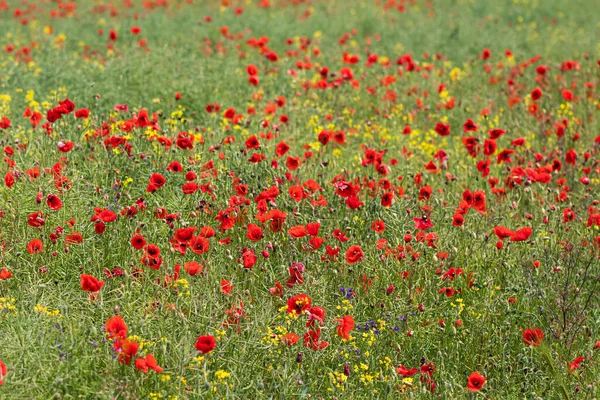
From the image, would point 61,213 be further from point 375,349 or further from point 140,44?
point 140,44

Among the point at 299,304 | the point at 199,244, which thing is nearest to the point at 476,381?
the point at 299,304

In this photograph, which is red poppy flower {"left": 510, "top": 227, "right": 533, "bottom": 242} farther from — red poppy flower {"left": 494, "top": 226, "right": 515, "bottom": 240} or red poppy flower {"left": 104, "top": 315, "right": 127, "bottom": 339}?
red poppy flower {"left": 104, "top": 315, "right": 127, "bottom": 339}

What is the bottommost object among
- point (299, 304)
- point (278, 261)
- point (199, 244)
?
point (278, 261)

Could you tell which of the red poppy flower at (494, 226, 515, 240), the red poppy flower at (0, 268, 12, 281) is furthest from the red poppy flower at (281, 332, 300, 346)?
the red poppy flower at (0, 268, 12, 281)

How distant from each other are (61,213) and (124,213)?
0.36 metres

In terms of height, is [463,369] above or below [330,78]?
below

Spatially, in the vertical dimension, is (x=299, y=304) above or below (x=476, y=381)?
above

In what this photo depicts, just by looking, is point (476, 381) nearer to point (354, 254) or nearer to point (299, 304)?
point (299, 304)

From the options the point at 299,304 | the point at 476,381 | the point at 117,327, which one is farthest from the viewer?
the point at 299,304

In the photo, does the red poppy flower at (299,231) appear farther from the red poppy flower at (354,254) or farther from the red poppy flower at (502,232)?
the red poppy flower at (502,232)

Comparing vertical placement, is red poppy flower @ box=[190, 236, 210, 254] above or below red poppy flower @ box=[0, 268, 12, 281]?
above

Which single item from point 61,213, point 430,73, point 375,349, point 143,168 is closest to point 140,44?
point 430,73

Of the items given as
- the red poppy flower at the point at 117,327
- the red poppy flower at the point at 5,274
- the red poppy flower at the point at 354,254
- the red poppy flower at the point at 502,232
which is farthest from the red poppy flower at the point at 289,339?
the red poppy flower at the point at 5,274

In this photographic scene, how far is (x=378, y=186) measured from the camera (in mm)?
4605
